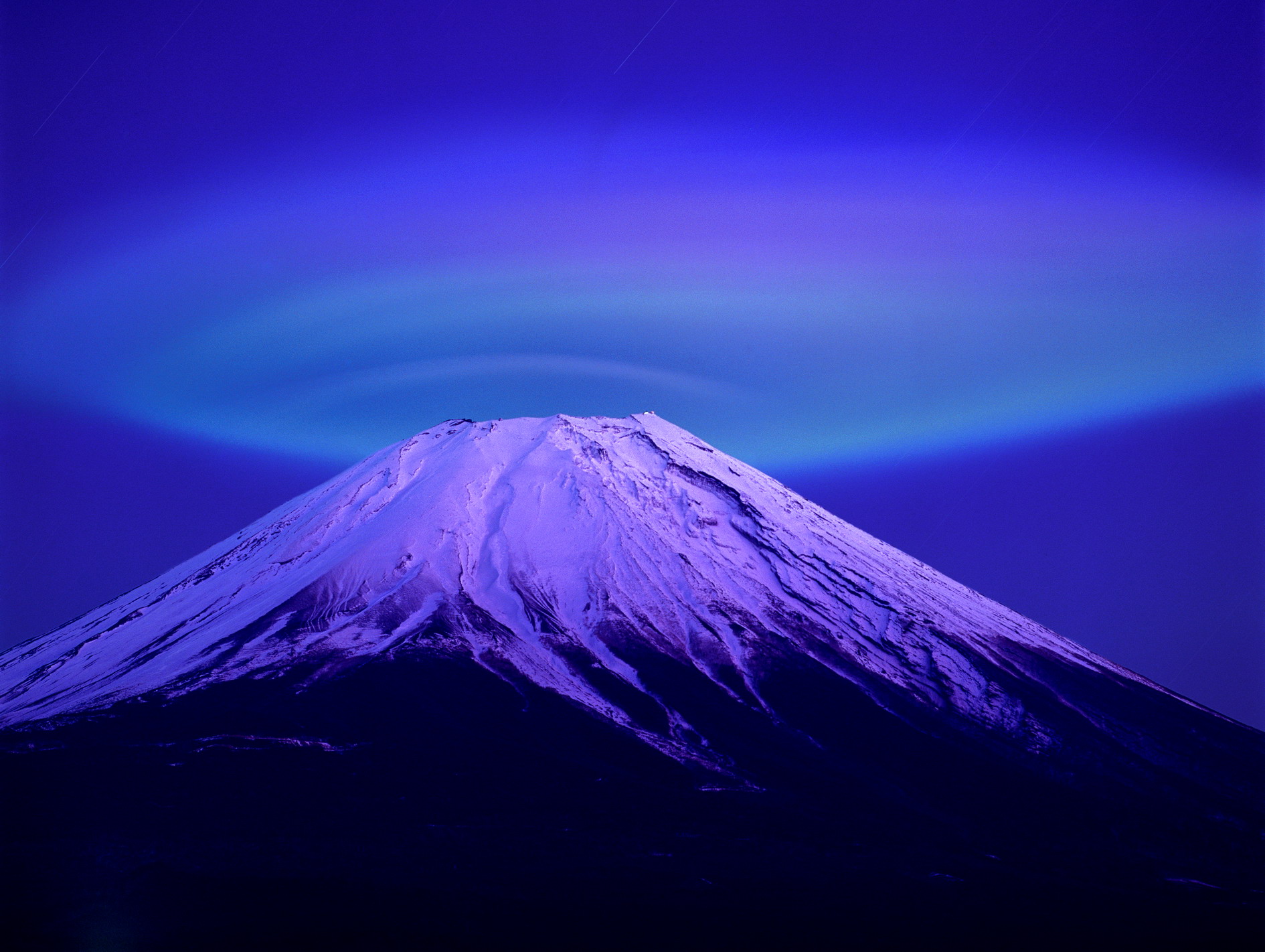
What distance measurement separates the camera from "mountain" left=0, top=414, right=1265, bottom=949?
23.1 meters

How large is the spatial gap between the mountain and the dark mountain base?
0.34 ft

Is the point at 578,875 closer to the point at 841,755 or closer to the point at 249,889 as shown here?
the point at 249,889

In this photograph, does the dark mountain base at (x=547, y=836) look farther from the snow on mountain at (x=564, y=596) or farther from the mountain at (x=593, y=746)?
the snow on mountain at (x=564, y=596)

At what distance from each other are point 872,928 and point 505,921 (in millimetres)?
7467

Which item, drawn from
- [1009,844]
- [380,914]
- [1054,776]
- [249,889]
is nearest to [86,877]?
[249,889]

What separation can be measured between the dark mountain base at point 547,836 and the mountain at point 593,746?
10cm

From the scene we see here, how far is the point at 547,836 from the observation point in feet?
85.4

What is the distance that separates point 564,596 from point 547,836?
1492 cm

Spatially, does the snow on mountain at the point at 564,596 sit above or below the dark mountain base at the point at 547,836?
above

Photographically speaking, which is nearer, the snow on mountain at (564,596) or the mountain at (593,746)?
the mountain at (593,746)

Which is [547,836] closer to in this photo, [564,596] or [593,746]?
[593,746]

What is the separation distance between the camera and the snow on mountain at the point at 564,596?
35938 mm

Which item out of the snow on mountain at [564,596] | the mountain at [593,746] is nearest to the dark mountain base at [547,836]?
the mountain at [593,746]

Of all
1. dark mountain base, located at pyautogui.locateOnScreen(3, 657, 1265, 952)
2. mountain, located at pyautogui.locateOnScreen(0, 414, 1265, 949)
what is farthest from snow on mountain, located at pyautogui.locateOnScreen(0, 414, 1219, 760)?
dark mountain base, located at pyautogui.locateOnScreen(3, 657, 1265, 952)
